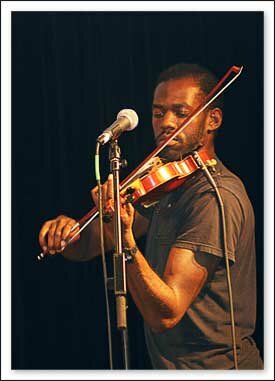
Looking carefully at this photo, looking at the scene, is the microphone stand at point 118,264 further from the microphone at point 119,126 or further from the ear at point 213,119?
the ear at point 213,119

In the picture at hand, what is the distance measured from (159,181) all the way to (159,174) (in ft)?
0.10

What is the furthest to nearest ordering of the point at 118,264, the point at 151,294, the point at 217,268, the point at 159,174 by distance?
the point at 217,268
the point at 151,294
the point at 159,174
the point at 118,264

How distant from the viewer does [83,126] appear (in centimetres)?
409

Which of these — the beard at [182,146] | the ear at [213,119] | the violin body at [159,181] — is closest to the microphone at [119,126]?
the violin body at [159,181]

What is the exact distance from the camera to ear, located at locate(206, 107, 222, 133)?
13.1 ft

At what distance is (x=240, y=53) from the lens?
13.4ft

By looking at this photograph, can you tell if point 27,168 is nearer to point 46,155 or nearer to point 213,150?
point 46,155

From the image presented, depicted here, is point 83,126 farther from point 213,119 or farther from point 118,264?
point 118,264

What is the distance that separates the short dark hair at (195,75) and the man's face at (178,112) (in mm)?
21

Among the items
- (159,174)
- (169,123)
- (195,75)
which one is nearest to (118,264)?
(159,174)

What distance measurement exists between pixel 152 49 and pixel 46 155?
698mm

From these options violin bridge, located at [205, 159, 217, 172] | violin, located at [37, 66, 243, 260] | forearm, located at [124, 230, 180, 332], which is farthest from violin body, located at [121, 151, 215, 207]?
forearm, located at [124, 230, 180, 332]

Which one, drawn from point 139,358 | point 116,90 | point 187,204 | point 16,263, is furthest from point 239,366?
point 116,90

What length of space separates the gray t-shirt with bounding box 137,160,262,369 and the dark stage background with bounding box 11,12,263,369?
0.06 m
